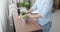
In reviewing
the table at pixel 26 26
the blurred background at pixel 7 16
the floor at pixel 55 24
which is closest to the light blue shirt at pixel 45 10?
the table at pixel 26 26

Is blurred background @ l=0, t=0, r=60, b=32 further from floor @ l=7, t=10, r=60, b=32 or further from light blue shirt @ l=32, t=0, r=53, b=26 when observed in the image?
light blue shirt @ l=32, t=0, r=53, b=26

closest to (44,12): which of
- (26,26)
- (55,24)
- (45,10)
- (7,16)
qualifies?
(45,10)

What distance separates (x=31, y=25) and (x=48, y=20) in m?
0.27

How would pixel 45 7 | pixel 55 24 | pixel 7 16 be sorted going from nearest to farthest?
pixel 45 7
pixel 7 16
pixel 55 24

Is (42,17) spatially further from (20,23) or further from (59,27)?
(59,27)

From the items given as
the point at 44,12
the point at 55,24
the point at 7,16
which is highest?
the point at 44,12

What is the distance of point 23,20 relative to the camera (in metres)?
1.82

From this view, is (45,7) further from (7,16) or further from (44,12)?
(7,16)

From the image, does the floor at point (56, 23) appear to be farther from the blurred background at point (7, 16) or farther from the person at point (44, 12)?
the person at point (44, 12)

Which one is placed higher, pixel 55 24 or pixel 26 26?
pixel 26 26

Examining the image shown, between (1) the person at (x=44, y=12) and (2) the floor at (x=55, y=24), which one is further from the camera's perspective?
(2) the floor at (x=55, y=24)

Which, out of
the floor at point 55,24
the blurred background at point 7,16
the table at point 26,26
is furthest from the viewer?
the floor at point 55,24

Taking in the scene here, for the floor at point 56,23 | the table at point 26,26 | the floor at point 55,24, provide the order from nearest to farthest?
the table at point 26,26
the floor at point 55,24
the floor at point 56,23

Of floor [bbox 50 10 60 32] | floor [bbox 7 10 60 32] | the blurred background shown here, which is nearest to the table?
the blurred background
